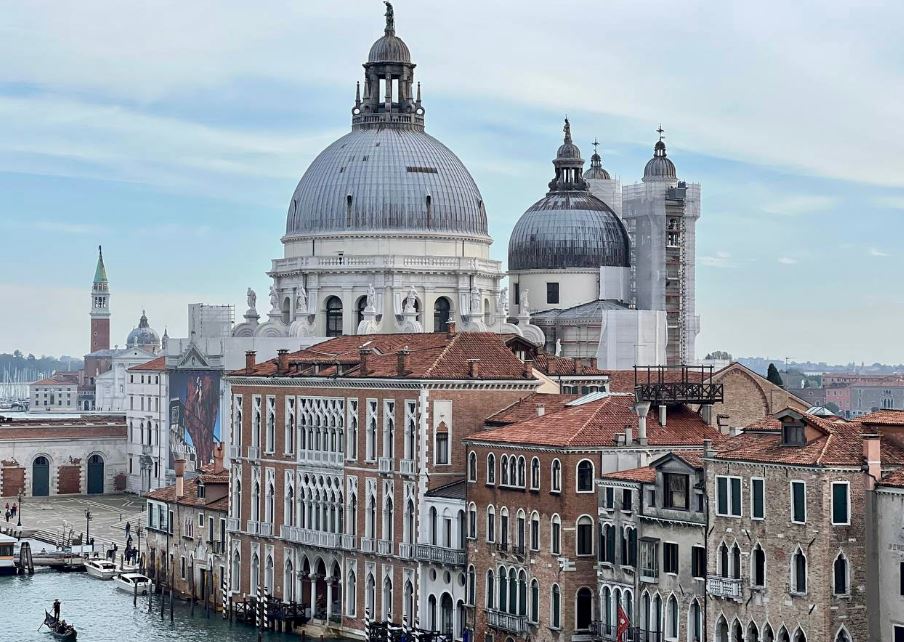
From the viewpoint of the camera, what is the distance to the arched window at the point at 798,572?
43281 millimetres

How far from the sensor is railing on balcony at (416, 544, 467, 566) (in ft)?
183

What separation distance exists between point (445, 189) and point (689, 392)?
3433 cm

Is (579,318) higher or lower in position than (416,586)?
higher

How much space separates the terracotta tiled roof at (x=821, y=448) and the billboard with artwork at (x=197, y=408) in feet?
201

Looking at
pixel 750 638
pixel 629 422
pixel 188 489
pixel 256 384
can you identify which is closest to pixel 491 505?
pixel 629 422

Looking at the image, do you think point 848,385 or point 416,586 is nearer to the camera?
point 416,586

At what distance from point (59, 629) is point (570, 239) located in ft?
128

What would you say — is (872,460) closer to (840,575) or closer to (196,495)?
(840,575)

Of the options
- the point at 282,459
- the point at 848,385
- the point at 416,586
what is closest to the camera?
the point at 416,586

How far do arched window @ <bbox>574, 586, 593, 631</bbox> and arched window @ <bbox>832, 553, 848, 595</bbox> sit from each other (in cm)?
918

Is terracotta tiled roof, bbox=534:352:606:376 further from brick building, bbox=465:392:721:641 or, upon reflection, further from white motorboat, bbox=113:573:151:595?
white motorboat, bbox=113:573:151:595

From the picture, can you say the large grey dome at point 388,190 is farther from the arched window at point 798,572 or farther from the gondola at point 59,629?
the arched window at point 798,572

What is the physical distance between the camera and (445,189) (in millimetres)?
87000

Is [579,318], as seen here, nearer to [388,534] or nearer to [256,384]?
[256,384]
